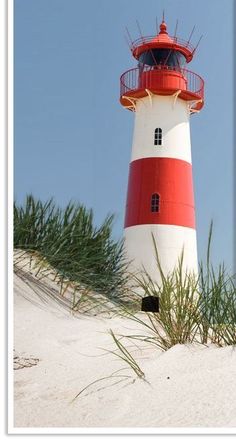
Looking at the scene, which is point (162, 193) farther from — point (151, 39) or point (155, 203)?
point (151, 39)

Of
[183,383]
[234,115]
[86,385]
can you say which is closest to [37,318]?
[86,385]

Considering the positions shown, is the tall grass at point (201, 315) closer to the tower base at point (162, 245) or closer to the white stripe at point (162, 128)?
the tower base at point (162, 245)

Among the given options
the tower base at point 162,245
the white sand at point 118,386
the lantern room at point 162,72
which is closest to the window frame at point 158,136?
the lantern room at point 162,72

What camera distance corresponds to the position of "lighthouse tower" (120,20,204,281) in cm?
750

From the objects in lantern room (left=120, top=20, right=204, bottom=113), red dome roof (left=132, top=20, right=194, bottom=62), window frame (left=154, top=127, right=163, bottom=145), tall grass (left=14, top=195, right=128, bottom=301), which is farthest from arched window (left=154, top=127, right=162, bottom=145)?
tall grass (left=14, top=195, right=128, bottom=301)

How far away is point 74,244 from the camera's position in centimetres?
487

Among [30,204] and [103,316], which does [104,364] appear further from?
[30,204]

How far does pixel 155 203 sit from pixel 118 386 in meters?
4.96

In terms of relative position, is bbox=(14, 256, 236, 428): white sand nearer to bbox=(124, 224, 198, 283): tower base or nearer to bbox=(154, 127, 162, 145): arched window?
bbox=(124, 224, 198, 283): tower base

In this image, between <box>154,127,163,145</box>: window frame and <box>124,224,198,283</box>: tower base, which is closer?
<box>124,224,198,283</box>: tower base

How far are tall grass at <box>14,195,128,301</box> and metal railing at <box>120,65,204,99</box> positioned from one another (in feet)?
11.3

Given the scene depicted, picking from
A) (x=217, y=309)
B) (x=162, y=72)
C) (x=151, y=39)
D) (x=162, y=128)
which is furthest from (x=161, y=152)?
(x=217, y=309)

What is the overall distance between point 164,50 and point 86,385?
20.1 ft

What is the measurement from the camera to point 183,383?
8.84ft
